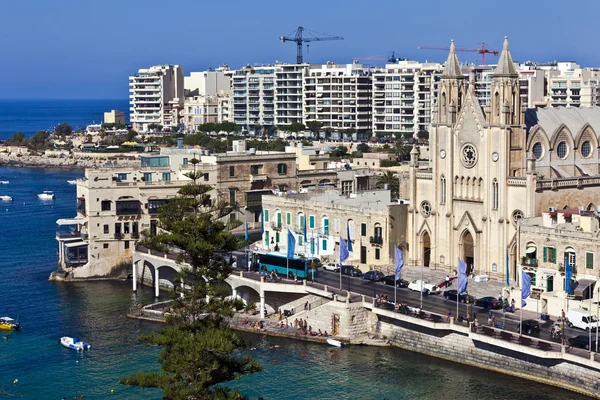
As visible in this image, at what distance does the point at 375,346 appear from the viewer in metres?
61.8

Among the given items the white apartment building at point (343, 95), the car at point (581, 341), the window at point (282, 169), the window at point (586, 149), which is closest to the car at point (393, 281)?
the car at point (581, 341)

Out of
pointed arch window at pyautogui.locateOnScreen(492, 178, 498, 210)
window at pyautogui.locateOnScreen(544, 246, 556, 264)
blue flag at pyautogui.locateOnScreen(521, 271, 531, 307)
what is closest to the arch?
pointed arch window at pyautogui.locateOnScreen(492, 178, 498, 210)

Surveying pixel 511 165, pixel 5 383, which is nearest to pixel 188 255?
pixel 5 383

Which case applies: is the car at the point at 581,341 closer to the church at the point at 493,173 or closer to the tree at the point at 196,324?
the church at the point at 493,173

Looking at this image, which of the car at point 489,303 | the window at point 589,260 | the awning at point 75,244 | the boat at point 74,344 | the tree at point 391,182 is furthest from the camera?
the tree at point 391,182

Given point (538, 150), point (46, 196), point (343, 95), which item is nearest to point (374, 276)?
point (538, 150)

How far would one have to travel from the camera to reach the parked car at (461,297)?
62603mm

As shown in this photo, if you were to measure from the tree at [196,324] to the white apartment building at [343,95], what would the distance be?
5321 inches

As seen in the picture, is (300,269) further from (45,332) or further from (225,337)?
(225,337)

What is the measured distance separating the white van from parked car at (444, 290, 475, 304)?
21.6ft

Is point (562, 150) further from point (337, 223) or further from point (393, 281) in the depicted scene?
point (337, 223)

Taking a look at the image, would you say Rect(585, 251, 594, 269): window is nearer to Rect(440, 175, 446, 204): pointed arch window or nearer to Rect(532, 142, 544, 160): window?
Rect(532, 142, 544, 160): window

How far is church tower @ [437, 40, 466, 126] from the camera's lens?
7150cm

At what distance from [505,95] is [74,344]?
93.3 ft
